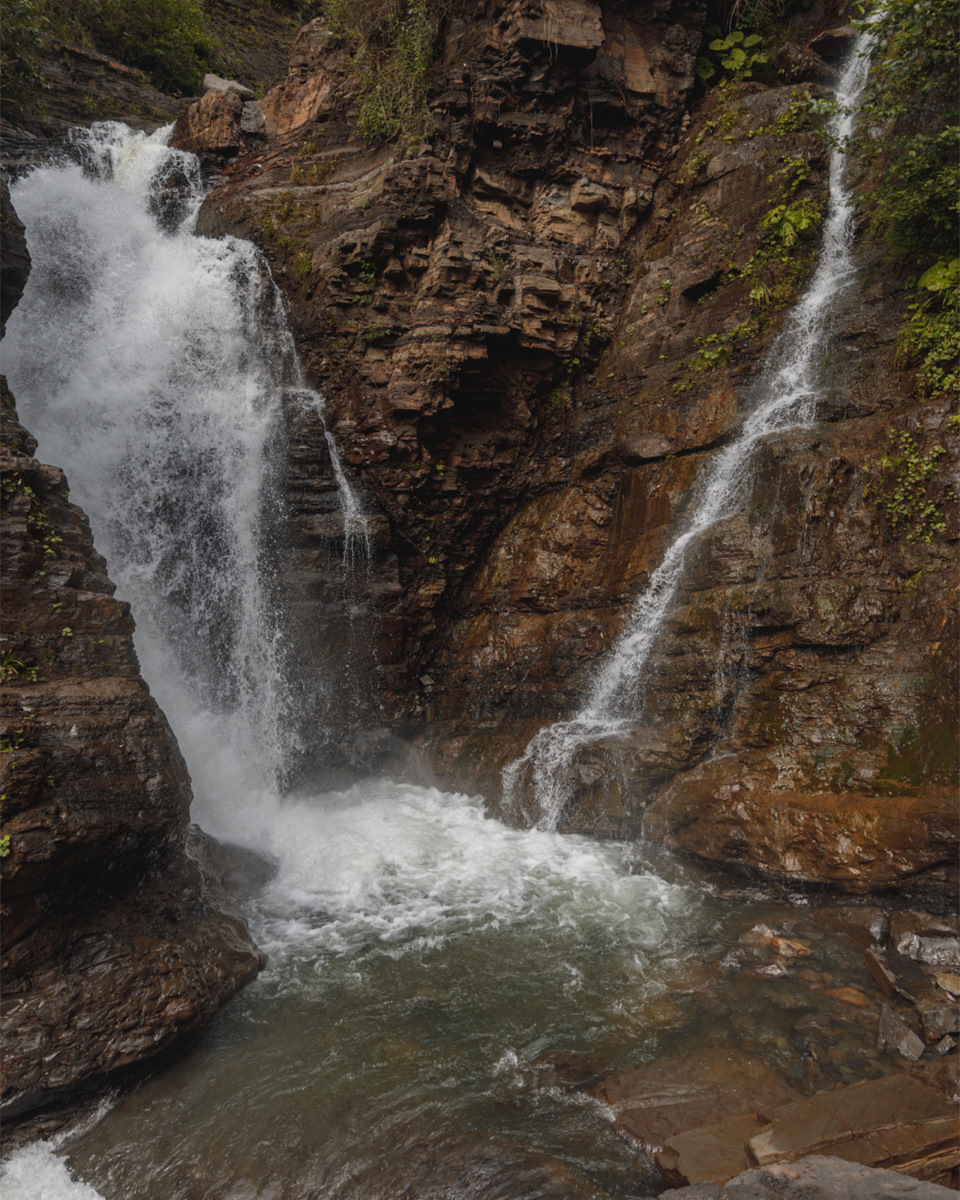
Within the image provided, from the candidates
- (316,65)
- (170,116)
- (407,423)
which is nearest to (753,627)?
(407,423)

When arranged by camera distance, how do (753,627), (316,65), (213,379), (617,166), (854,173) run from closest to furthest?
(753,627) < (854,173) < (213,379) < (617,166) < (316,65)

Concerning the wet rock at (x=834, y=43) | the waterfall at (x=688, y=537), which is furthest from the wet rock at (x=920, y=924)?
the wet rock at (x=834, y=43)

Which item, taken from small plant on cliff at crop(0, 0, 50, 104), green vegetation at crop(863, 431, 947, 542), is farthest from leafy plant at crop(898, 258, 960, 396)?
small plant on cliff at crop(0, 0, 50, 104)

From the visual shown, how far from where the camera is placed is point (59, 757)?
574 centimetres

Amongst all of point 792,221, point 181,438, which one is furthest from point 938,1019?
point 181,438

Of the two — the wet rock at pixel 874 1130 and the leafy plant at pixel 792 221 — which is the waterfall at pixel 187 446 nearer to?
the wet rock at pixel 874 1130

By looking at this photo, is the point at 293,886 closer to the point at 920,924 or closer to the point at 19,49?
the point at 920,924

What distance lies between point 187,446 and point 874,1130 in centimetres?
1184

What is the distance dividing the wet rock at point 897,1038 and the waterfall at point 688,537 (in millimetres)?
4340

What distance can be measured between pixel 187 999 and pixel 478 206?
12754 millimetres

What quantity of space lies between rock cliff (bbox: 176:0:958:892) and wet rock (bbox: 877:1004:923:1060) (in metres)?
2.96

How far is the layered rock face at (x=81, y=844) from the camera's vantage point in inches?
203

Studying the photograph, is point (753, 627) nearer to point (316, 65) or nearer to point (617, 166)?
point (617, 166)

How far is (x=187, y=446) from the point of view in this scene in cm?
1135
